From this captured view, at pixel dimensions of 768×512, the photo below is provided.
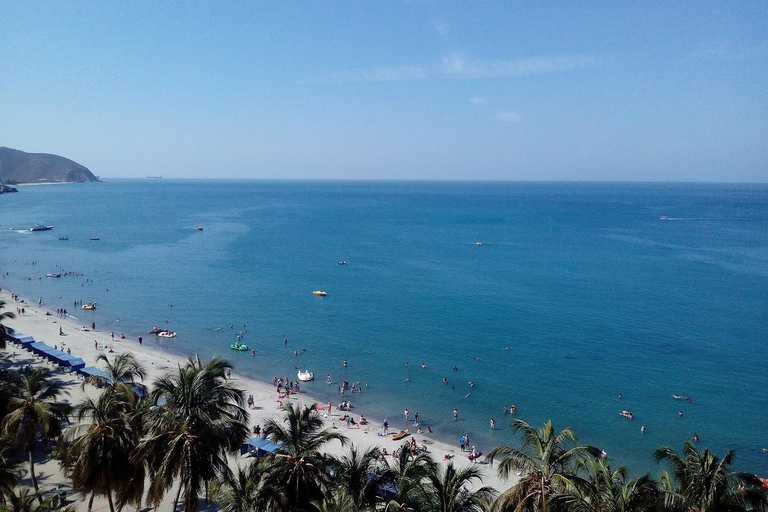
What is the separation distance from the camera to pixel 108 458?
52.5 ft

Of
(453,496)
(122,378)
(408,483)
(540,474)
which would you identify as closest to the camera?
(540,474)

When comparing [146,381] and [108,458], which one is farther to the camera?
[146,381]

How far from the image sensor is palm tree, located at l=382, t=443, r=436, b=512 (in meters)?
14.0

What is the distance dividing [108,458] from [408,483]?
9.34 metres

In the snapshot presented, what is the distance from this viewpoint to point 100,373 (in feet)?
132

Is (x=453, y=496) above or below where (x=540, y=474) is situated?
below

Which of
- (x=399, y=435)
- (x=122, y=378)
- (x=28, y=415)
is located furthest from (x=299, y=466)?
(x=399, y=435)

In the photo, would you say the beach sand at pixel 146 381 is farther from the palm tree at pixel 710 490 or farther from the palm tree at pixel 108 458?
the palm tree at pixel 710 490

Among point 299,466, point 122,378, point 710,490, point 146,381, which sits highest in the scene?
point 710,490

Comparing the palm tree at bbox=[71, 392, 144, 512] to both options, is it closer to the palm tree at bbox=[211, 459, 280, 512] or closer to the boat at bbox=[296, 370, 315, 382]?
the palm tree at bbox=[211, 459, 280, 512]

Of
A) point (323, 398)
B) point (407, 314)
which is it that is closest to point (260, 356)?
point (323, 398)

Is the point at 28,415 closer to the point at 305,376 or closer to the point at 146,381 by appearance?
the point at 146,381

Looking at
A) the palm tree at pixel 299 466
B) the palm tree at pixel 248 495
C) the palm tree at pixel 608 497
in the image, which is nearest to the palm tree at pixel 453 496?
the palm tree at pixel 608 497

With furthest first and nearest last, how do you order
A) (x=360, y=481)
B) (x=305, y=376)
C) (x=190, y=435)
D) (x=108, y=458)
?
(x=305, y=376), (x=108, y=458), (x=360, y=481), (x=190, y=435)
